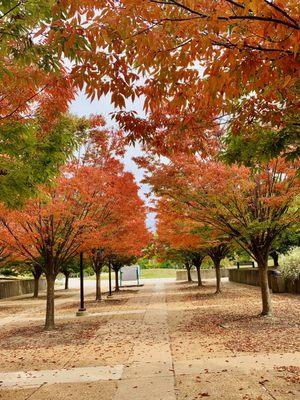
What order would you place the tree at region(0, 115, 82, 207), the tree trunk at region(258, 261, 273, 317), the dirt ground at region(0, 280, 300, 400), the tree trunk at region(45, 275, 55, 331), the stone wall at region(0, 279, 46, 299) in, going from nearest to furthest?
the dirt ground at region(0, 280, 300, 400) → the tree at region(0, 115, 82, 207) → the tree trunk at region(258, 261, 273, 317) → the tree trunk at region(45, 275, 55, 331) → the stone wall at region(0, 279, 46, 299)

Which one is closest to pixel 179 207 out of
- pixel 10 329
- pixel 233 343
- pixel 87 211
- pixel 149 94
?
pixel 87 211

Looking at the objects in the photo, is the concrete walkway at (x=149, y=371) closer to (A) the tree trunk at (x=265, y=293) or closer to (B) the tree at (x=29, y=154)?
(A) the tree trunk at (x=265, y=293)

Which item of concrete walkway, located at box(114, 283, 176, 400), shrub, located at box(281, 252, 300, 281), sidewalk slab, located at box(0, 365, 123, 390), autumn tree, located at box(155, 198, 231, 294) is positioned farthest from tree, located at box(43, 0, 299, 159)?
shrub, located at box(281, 252, 300, 281)

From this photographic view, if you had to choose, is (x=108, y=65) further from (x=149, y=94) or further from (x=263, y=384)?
(x=263, y=384)

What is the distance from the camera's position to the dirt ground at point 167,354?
19.6ft

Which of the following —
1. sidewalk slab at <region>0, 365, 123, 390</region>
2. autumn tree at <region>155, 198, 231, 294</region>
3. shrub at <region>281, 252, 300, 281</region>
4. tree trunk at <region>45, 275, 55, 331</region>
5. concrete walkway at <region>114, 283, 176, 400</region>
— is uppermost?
autumn tree at <region>155, 198, 231, 294</region>

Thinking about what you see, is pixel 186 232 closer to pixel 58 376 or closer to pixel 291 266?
pixel 291 266

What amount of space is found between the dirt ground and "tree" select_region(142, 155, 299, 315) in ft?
9.18

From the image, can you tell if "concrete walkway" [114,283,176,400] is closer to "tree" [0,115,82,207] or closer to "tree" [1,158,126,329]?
"tree" [0,115,82,207]

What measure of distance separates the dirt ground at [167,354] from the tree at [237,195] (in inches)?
110

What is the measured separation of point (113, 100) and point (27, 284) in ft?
125

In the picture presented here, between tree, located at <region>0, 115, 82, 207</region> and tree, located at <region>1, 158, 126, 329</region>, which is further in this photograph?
tree, located at <region>1, 158, 126, 329</region>

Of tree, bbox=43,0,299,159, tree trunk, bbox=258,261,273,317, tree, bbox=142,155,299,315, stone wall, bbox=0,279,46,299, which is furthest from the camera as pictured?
stone wall, bbox=0,279,46,299

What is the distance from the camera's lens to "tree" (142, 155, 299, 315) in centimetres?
1182
